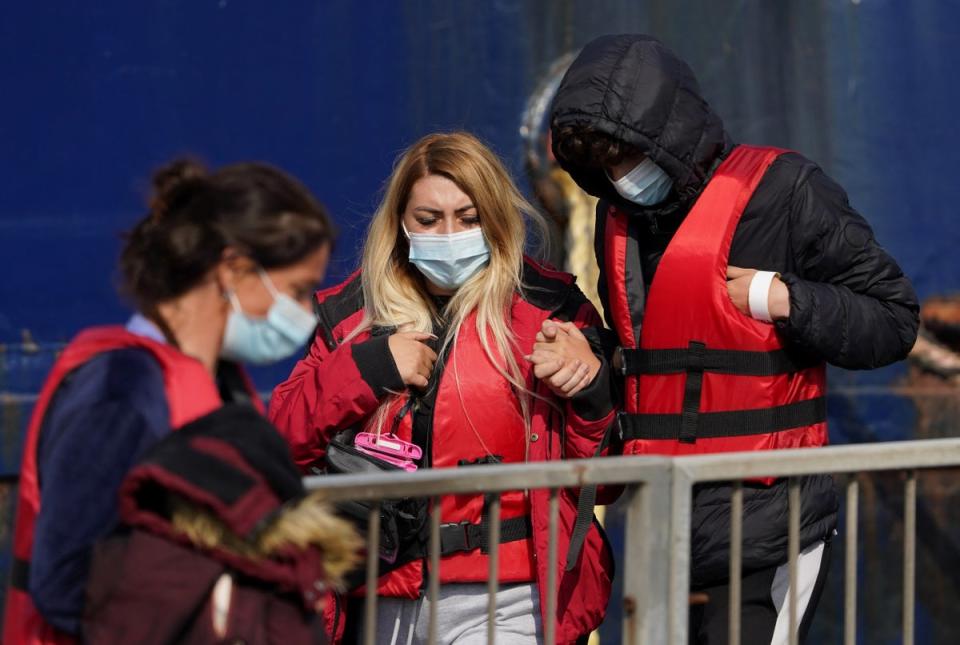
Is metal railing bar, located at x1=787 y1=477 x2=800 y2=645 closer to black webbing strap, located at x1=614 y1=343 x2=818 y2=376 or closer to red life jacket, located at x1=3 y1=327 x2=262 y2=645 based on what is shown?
black webbing strap, located at x1=614 y1=343 x2=818 y2=376

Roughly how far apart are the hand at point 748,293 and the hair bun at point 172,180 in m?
1.27

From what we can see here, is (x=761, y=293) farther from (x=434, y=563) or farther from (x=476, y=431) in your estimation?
(x=434, y=563)

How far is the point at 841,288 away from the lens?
2725 mm

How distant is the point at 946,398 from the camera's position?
4.62 meters

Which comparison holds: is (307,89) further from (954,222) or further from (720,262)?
(954,222)

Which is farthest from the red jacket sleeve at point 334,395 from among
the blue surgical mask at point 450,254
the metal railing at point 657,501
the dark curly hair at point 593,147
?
the dark curly hair at point 593,147

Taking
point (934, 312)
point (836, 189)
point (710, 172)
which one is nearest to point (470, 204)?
point (710, 172)

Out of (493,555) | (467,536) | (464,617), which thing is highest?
(493,555)

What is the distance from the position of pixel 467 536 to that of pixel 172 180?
1.18 metres

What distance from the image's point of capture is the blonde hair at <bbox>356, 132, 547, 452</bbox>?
2881 millimetres

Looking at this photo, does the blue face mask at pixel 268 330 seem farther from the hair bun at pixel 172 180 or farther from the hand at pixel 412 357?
the hand at pixel 412 357

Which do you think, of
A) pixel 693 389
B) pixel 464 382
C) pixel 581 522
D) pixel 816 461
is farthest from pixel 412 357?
pixel 816 461

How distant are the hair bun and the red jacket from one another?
940 mm

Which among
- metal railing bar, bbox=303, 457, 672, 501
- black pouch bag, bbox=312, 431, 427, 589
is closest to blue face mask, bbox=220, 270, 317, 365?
metal railing bar, bbox=303, 457, 672, 501
